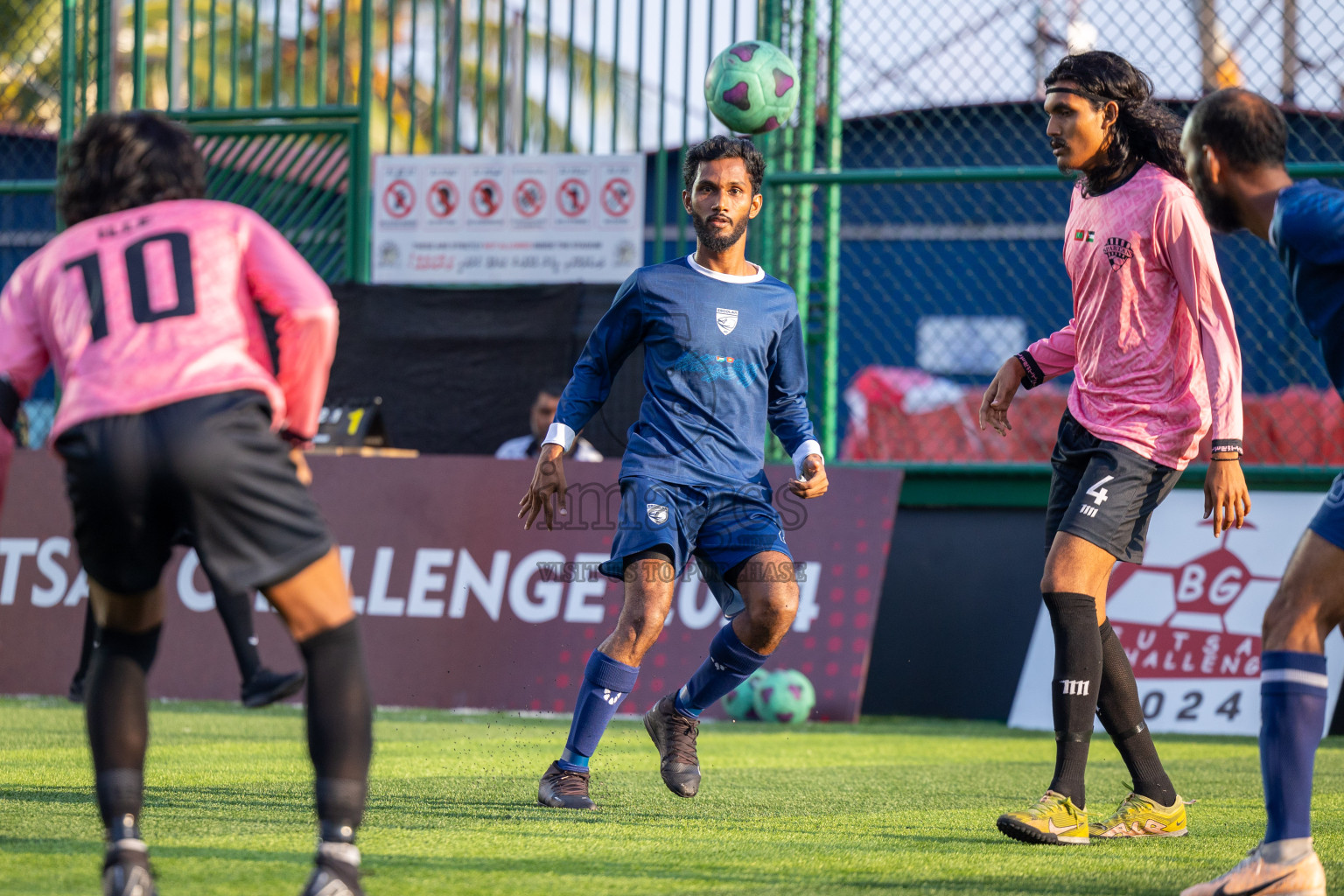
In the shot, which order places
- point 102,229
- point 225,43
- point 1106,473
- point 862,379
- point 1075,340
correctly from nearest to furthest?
1. point 102,229
2. point 1106,473
3. point 1075,340
4. point 862,379
5. point 225,43

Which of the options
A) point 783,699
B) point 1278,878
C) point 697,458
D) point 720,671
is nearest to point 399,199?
point 783,699

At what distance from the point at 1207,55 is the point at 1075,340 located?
517 cm

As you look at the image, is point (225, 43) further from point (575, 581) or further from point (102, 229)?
point (102, 229)

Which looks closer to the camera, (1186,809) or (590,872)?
(590,872)

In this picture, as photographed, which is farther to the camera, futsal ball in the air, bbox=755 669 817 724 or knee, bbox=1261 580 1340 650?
futsal ball in the air, bbox=755 669 817 724

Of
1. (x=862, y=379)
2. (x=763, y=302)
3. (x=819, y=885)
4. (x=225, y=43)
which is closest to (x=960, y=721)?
(x=862, y=379)

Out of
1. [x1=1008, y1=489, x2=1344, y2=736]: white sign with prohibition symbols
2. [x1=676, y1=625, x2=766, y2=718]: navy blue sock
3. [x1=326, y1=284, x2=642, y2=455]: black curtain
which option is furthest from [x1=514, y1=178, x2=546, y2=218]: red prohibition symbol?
[x1=676, y1=625, x2=766, y2=718]: navy blue sock

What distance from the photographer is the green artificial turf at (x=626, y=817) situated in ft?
11.9

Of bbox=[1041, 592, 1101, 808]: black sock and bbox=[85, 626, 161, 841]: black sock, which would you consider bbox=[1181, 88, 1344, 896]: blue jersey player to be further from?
bbox=[85, 626, 161, 841]: black sock

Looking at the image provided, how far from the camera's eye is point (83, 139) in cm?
319

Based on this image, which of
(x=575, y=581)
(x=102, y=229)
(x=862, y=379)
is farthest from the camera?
(x=862, y=379)

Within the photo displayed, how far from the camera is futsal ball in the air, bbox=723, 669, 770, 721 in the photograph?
8523mm

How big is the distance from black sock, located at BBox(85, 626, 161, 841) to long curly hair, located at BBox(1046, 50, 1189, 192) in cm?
308

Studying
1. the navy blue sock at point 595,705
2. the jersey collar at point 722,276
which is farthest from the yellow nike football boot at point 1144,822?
the jersey collar at point 722,276
